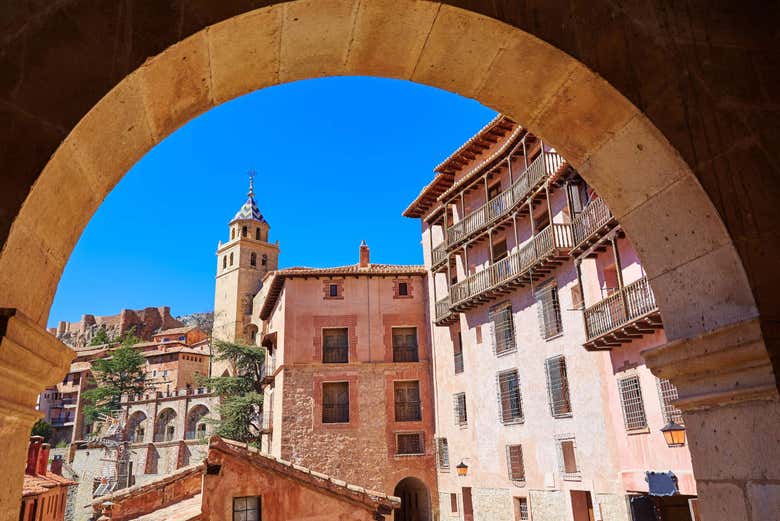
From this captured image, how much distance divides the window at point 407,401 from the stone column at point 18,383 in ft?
74.1

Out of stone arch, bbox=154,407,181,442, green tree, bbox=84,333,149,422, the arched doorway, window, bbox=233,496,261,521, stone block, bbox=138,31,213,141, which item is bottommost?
the arched doorway

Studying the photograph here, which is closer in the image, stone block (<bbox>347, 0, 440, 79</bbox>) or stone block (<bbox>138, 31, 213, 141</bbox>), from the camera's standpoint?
stone block (<bbox>138, 31, 213, 141</bbox>)

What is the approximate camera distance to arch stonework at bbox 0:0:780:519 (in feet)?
6.49

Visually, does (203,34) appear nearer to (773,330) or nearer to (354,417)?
(773,330)

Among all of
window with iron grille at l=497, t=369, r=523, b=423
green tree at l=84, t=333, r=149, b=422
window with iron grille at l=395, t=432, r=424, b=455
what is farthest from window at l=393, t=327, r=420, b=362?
green tree at l=84, t=333, r=149, b=422

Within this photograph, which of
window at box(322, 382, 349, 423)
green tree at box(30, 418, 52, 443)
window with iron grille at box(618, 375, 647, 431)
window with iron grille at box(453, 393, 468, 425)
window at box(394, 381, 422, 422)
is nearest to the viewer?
window with iron grille at box(618, 375, 647, 431)

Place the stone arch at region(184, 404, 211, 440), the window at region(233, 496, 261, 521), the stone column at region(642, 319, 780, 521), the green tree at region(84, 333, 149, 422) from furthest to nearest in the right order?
1. the green tree at region(84, 333, 149, 422)
2. the stone arch at region(184, 404, 211, 440)
3. the window at region(233, 496, 261, 521)
4. the stone column at region(642, 319, 780, 521)

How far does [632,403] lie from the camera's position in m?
13.2

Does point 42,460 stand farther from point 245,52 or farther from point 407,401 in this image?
point 245,52

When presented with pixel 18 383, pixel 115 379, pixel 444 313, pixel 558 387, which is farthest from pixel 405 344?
pixel 115 379

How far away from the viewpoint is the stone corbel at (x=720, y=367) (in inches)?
84.4

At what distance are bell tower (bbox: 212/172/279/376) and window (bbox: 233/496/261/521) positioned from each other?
49.8m

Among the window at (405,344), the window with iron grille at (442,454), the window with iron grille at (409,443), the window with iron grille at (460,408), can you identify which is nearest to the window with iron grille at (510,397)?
the window with iron grille at (460,408)

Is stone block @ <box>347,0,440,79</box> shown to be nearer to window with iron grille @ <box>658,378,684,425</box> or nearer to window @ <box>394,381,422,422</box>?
window with iron grille @ <box>658,378,684,425</box>
